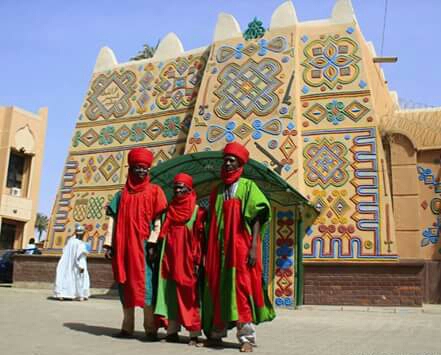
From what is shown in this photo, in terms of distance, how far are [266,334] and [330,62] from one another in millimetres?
7212

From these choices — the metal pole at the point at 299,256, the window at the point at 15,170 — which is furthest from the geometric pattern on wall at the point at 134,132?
the window at the point at 15,170

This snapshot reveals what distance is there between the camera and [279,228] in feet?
34.1

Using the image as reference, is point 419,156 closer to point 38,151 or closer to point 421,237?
point 421,237

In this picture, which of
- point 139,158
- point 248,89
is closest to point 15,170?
point 248,89

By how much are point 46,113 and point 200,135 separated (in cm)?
1746

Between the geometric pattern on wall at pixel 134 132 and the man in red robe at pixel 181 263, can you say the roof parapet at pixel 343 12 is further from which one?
the man in red robe at pixel 181 263

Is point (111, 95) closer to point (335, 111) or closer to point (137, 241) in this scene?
point (335, 111)

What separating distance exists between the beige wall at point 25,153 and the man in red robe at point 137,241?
20668mm

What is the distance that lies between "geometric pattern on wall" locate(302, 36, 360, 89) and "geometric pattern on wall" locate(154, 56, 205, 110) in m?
2.82

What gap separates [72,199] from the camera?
1358 cm

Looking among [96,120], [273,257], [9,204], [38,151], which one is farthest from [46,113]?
[273,257]

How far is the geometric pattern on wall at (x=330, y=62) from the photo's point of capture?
11.3m

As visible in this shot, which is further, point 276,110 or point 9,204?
point 9,204

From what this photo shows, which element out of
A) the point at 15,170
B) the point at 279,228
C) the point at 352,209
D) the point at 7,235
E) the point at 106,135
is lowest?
the point at 279,228
